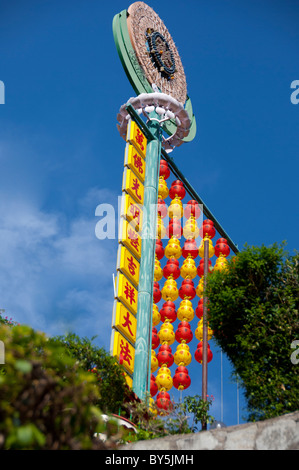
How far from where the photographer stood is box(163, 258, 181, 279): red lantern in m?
24.3

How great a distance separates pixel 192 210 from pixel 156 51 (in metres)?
7.54

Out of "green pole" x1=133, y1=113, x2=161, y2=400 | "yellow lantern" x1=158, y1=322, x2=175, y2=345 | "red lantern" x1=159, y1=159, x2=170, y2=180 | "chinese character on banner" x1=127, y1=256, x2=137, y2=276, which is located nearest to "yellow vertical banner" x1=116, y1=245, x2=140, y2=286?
"chinese character on banner" x1=127, y1=256, x2=137, y2=276

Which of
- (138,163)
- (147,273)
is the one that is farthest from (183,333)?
(138,163)

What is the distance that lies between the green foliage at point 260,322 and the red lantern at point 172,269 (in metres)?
8.03

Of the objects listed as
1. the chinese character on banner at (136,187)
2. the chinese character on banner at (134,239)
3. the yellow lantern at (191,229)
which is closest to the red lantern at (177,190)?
the yellow lantern at (191,229)

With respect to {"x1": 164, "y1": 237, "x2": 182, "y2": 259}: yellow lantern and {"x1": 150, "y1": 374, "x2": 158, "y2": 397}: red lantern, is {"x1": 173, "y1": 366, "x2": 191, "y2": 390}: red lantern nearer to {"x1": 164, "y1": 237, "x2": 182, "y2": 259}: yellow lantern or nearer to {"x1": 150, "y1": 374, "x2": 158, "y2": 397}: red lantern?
{"x1": 150, "y1": 374, "x2": 158, "y2": 397}: red lantern

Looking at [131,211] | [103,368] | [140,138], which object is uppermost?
[140,138]

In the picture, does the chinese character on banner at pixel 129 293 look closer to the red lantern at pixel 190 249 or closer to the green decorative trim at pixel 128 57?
the red lantern at pixel 190 249

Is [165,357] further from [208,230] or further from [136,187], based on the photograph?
[208,230]

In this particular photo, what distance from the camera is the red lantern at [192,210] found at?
2638 cm

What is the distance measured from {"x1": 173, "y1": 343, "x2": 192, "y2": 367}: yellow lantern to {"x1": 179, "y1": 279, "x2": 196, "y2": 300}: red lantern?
2.24 meters

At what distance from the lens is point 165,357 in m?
22.5

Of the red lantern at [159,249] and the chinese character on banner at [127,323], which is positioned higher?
the red lantern at [159,249]
